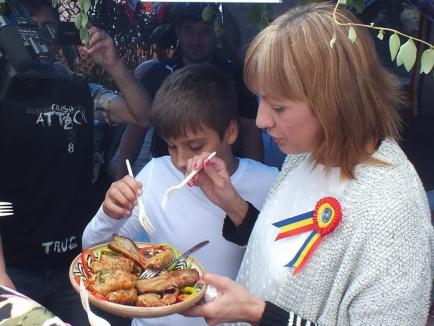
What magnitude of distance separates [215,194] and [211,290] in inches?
13.0

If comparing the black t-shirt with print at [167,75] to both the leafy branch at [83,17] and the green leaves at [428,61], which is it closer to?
the leafy branch at [83,17]

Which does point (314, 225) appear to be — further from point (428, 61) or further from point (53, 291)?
point (53, 291)

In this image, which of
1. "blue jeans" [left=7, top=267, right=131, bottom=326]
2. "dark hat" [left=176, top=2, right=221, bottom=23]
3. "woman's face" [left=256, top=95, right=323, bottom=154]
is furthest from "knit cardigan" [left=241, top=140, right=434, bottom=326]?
"dark hat" [left=176, top=2, right=221, bottom=23]

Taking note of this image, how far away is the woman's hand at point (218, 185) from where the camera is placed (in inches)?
59.9

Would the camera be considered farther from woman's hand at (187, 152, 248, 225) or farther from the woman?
the woman

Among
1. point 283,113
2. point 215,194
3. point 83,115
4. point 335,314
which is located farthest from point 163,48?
point 335,314

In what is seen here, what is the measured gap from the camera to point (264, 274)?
130 centimetres

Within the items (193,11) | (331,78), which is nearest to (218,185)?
(331,78)

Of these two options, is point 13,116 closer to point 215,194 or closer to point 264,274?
point 215,194

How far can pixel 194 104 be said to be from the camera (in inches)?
67.4

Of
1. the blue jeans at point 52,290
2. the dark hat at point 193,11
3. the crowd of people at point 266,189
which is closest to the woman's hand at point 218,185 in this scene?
the crowd of people at point 266,189

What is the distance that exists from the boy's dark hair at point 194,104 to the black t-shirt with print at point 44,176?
17.1 inches

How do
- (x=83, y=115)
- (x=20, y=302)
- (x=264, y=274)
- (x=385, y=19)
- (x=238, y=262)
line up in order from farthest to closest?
A: (x=385, y=19)
(x=83, y=115)
(x=238, y=262)
(x=264, y=274)
(x=20, y=302)

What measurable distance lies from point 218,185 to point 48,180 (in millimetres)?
A: 768
